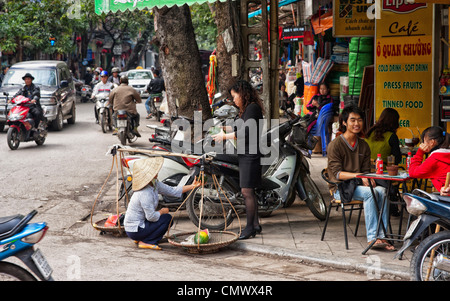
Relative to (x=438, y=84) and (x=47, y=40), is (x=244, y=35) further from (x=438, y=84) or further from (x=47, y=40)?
(x=47, y=40)

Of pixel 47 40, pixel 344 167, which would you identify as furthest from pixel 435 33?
pixel 47 40

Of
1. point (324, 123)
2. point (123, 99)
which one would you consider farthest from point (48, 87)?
point (324, 123)

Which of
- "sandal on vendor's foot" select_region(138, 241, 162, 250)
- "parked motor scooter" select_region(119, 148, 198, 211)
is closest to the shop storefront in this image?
"parked motor scooter" select_region(119, 148, 198, 211)

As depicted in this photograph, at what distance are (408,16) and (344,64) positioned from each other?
3.93 m

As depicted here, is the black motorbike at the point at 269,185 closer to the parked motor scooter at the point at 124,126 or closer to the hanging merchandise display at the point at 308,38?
the parked motor scooter at the point at 124,126

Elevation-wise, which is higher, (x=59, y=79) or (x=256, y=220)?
(x=59, y=79)

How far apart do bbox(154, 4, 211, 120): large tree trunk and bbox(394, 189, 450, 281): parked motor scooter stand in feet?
15.4

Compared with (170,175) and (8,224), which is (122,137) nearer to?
(170,175)

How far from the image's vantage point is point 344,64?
41.6ft

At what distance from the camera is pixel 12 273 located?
4.18 meters

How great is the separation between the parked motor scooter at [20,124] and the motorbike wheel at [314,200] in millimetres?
8332

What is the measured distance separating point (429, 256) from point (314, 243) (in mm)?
1956

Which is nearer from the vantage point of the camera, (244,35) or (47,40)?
(244,35)
